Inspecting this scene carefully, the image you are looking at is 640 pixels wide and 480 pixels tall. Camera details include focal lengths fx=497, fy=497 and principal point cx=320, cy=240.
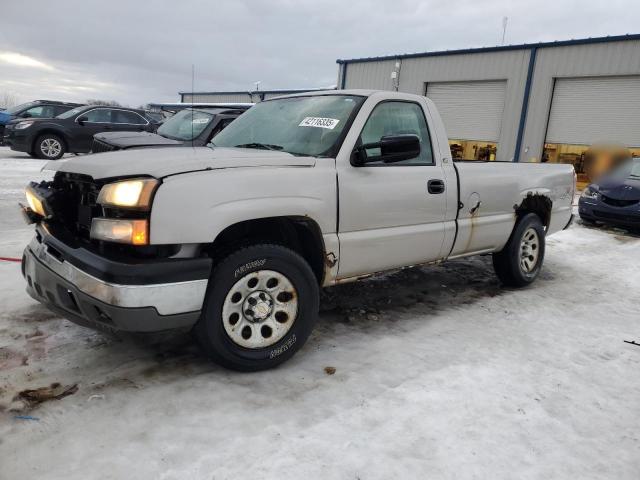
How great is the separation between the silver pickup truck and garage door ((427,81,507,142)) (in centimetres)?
1562

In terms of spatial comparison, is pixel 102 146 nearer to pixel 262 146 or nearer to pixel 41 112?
pixel 262 146

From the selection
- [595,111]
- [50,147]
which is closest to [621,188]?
[595,111]

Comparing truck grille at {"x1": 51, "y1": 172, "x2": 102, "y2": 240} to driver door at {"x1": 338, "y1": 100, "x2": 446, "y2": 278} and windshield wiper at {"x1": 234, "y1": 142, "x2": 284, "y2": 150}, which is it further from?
driver door at {"x1": 338, "y1": 100, "x2": 446, "y2": 278}

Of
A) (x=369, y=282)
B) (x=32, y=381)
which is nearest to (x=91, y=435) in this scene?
(x=32, y=381)

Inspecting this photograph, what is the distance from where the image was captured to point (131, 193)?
2484mm

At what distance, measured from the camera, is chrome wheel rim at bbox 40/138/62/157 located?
44.5ft

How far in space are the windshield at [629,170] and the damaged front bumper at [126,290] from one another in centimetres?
986

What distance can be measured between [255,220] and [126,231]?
773 mm

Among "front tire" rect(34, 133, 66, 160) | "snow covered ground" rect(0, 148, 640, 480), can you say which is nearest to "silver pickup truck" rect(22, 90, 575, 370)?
"snow covered ground" rect(0, 148, 640, 480)

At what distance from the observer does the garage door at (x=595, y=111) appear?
15.7 meters

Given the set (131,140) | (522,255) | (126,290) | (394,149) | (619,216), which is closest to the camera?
(126,290)

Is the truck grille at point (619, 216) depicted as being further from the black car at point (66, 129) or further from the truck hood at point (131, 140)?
the black car at point (66, 129)

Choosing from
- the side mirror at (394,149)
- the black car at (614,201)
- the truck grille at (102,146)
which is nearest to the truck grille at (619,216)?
the black car at (614,201)

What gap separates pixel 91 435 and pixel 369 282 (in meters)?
3.18
